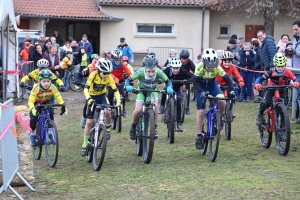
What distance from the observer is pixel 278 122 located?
11336mm

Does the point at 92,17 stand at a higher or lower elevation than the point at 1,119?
higher

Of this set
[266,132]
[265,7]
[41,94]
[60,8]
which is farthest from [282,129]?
[60,8]

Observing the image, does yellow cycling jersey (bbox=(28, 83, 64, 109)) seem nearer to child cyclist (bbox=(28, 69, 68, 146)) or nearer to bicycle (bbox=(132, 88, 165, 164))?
child cyclist (bbox=(28, 69, 68, 146))

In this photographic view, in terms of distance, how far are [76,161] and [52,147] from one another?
1.79ft

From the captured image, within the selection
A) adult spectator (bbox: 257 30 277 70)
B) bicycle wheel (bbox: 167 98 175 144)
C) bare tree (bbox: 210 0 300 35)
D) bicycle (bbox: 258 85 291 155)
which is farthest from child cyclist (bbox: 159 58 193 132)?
bare tree (bbox: 210 0 300 35)

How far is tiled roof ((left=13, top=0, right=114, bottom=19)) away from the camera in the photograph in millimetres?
34812

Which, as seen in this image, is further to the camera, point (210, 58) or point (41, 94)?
point (41, 94)

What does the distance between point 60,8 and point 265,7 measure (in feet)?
35.1

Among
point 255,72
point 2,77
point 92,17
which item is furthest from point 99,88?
point 92,17

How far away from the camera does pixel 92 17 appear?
3484cm

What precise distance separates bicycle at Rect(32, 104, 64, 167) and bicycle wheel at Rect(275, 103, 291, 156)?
367cm

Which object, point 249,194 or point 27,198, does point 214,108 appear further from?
point 27,198

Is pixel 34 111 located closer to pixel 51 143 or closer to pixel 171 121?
pixel 51 143

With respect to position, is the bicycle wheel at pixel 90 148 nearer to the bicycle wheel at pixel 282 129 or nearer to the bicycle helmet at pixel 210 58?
the bicycle helmet at pixel 210 58
